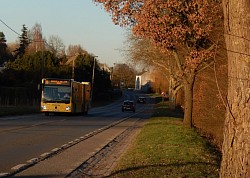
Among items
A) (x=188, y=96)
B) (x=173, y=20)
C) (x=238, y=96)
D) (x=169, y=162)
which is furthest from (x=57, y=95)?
(x=238, y=96)

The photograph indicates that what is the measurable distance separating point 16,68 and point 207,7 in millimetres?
55222

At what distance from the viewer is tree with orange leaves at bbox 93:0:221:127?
20.0 meters

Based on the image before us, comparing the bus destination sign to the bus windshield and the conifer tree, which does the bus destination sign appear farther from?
the conifer tree

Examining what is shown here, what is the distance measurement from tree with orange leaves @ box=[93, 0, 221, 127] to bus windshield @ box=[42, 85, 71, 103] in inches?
680

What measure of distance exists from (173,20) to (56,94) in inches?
746

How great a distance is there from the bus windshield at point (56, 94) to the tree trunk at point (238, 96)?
107ft

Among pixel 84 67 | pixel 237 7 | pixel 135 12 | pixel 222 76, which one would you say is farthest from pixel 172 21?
pixel 84 67

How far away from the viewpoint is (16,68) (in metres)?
71.4

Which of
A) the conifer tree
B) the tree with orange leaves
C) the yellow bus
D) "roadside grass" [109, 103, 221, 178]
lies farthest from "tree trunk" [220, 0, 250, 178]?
the conifer tree

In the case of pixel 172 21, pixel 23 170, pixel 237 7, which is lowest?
pixel 23 170

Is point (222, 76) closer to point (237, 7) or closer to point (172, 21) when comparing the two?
point (172, 21)

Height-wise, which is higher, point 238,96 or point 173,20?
point 173,20

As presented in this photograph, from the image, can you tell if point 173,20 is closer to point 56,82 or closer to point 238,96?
point 238,96

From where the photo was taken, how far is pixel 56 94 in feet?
126
